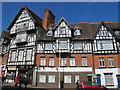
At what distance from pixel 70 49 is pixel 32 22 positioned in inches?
391

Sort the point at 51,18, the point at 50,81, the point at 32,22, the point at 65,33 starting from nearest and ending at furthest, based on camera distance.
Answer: the point at 50,81 → the point at 65,33 → the point at 32,22 → the point at 51,18

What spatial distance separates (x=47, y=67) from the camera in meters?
22.6

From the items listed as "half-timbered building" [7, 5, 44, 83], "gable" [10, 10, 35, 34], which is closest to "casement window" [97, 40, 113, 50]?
"half-timbered building" [7, 5, 44, 83]

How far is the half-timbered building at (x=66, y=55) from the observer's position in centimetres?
2150

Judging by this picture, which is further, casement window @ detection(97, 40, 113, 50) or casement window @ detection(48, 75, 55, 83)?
casement window @ detection(97, 40, 113, 50)

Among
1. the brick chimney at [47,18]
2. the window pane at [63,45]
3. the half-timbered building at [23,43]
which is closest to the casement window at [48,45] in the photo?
the window pane at [63,45]

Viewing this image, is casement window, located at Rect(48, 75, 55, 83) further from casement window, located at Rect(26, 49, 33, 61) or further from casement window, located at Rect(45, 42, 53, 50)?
casement window, located at Rect(26, 49, 33, 61)

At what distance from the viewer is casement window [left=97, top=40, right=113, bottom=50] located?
22438 millimetres

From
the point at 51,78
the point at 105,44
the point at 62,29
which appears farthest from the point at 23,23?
the point at 105,44

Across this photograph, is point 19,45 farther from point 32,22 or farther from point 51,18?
point 51,18

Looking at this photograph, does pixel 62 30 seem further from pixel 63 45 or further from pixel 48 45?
pixel 48 45

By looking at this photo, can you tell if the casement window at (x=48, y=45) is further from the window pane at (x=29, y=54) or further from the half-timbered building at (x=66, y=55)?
the window pane at (x=29, y=54)

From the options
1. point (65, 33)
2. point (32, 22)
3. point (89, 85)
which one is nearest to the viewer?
point (89, 85)

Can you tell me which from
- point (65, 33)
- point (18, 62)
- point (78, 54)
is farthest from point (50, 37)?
point (18, 62)
